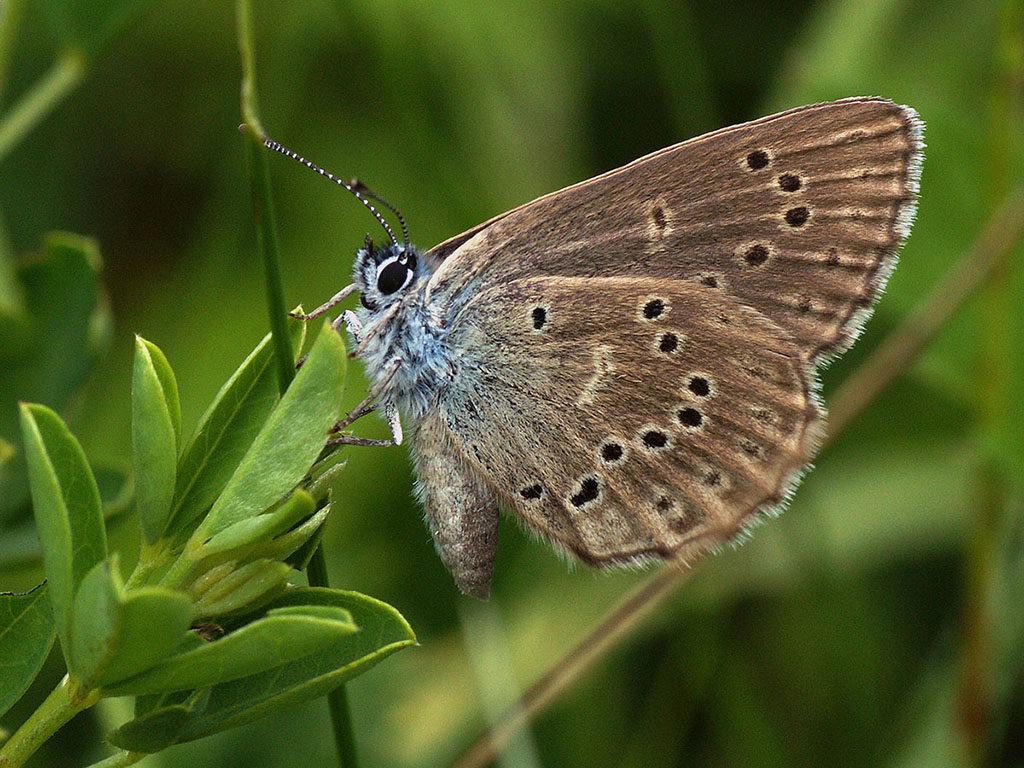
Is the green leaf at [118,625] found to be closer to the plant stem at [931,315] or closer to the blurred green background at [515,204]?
the blurred green background at [515,204]

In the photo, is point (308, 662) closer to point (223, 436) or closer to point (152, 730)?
point (152, 730)

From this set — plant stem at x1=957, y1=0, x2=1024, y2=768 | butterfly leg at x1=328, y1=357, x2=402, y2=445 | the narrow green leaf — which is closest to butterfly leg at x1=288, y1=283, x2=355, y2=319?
butterfly leg at x1=328, y1=357, x2=402, y2=445

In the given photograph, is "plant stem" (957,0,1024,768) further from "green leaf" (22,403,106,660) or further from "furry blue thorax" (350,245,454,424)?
"green leaf" (22,403,106,660)

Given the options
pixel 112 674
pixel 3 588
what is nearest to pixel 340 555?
pixel 3 588

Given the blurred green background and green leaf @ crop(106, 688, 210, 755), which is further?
the blurred green background

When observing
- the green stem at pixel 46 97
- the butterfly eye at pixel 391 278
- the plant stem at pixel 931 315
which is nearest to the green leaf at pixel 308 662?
the butterfly eye at pixel 391 278

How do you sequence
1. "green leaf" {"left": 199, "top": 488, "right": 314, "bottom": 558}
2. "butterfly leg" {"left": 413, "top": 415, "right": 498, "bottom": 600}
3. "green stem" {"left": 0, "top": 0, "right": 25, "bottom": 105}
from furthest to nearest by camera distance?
1. "butterfly leg" {"left": 413, "top": 415, "right": 498, "bottom": 600}
2. "green stem" {"left": 0, "top": 0, "right": 25, "bottom": 105}
3. "green leaf" {"left": 199, "top": 488, "right": 314, "bottom": 558}

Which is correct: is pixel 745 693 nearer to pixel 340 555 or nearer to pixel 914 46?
pixel 340 555

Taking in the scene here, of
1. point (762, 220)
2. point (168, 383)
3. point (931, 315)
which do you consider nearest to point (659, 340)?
point (762, 220)
